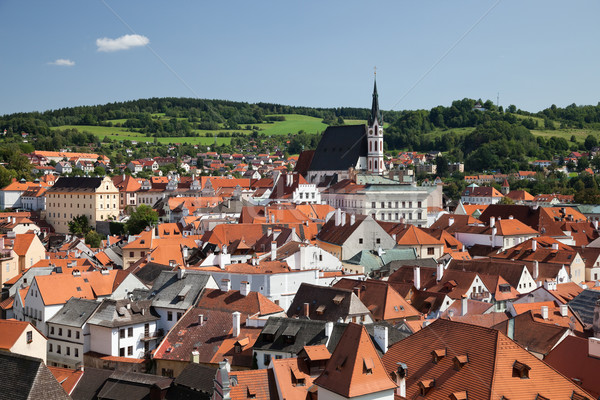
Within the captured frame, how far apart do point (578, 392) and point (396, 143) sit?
175491 millimetres

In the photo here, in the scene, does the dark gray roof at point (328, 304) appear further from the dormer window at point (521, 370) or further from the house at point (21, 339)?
the dormer window at point (521, 370)

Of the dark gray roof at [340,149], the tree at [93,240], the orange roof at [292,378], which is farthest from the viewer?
the dark gray roof at [340,149]

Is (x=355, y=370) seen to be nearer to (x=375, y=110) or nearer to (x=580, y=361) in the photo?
(x=580, y=361)

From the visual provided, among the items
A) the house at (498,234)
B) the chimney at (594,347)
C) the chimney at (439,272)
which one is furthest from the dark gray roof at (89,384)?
the house at (498,234)

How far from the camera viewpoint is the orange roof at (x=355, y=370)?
1866cm

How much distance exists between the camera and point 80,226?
87.6 m

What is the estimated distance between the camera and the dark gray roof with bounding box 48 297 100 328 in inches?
1389

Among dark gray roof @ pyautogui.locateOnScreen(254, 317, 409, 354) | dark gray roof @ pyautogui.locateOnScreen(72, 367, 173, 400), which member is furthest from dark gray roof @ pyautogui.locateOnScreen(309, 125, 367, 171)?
dark gray roof @ pyautogui.locateOnScreen(72, 367, 173, 400)

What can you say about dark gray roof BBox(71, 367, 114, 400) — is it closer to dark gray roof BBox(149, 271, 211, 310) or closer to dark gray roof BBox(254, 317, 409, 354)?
dark gray roof BBox(254, 317, 409, 354)

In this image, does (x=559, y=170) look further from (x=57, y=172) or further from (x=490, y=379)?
(x=490, y=379)

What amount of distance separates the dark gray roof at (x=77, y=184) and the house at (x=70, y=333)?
56.9m

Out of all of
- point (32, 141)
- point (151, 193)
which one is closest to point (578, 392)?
point (151, 193)

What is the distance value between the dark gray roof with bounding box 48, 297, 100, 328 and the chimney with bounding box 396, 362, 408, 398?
20.6 metres

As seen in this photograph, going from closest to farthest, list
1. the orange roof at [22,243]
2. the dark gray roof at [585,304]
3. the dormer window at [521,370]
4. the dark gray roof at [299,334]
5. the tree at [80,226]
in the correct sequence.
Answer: the dormer window at [521,370] < the dark gray roof at [299,334] < the dark gray roof at [585,304] < the orange roof at [22,243] < the tree at [80,226]
